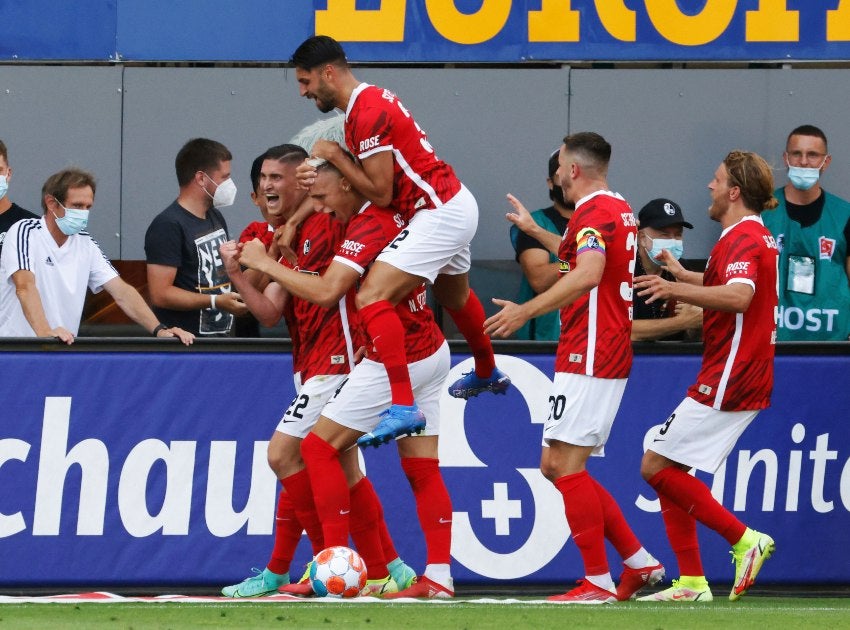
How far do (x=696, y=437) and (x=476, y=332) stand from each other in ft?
3.82

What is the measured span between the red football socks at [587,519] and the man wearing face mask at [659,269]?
1641mm

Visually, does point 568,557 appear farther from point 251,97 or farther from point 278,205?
point 251,97

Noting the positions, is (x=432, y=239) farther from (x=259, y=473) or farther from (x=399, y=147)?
(x=259, y=473)

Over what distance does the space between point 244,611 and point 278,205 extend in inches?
87.4

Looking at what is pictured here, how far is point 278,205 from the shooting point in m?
7.64

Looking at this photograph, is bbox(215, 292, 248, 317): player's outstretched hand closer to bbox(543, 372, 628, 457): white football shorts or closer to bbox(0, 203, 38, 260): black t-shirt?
bbox(0, 203, 38, 260): black t-shirt

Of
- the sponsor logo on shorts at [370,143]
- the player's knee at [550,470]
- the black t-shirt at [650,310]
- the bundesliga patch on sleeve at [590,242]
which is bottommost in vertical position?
the player's knee at [550,470]

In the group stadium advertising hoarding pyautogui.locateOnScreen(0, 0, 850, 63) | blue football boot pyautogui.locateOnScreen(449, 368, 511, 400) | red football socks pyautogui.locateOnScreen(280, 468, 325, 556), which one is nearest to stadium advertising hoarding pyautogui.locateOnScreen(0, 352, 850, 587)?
blue football boot pyautogui.locateOnScreen(449, 368, 511, 400)

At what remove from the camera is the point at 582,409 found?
7031 mm

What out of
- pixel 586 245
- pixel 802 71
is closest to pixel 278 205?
pixel 586 245

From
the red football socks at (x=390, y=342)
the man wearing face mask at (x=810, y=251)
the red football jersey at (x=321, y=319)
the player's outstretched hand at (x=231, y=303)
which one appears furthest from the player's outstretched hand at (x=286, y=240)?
the man wearing face mask at (x=810, y=251)

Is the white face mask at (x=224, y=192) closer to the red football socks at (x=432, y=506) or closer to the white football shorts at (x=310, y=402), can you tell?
the white football shorts at (x=310, y=402)

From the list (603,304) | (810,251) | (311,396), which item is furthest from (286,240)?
(810,251)

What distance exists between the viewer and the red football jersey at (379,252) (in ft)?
22.8
